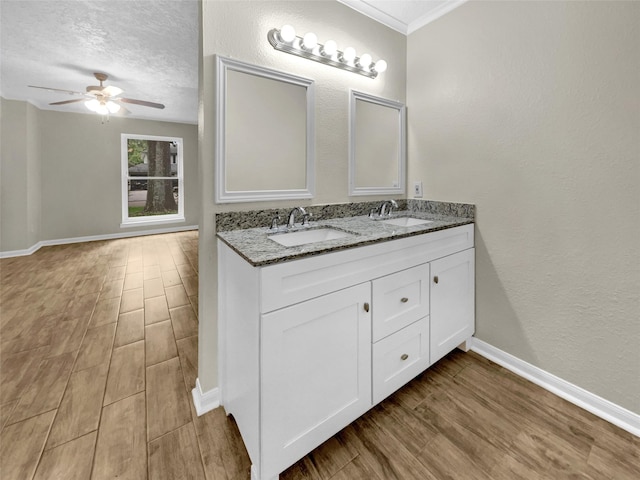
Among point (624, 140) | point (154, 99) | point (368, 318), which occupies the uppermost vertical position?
point (154, 99)

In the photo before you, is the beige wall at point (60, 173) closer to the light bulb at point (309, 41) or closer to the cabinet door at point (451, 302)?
the light bulb at point (309, 41)

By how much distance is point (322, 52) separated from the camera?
1724mm

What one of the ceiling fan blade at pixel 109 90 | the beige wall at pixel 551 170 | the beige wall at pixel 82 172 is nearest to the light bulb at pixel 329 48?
the beige wall at pixel 551 170

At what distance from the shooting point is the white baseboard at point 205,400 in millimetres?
1454

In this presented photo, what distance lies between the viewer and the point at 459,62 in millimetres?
1908

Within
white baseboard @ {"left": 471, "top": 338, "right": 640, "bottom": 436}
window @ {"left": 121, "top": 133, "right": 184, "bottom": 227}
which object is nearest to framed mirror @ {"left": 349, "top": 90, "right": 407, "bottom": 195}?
white baseboard @ {"left": 471, "top": 338, "right": 640, "bottom": 436}

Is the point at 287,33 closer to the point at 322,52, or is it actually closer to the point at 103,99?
the point at 322,52

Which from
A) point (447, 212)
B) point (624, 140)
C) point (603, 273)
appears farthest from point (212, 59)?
point (603, 273)

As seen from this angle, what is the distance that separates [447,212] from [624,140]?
3.05 feet

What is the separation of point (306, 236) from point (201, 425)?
107 centimetres

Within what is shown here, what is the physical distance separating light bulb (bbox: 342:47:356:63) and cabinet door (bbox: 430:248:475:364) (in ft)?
4.52

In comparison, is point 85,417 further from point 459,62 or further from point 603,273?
point 459,62

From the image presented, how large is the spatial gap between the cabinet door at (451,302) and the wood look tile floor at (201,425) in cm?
18

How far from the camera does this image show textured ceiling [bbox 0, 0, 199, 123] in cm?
209
